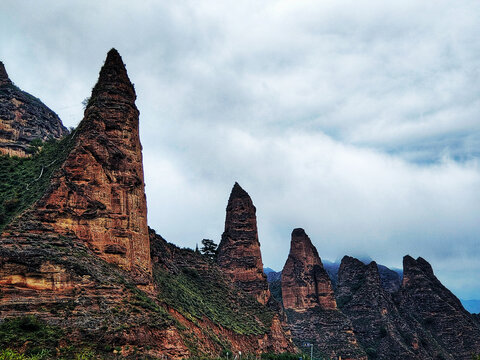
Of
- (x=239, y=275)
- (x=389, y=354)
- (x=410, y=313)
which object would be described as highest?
(x=239, y=275)

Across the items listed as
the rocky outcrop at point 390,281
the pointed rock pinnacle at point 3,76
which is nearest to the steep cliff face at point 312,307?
the pointed rock pinnacle at point 3,76

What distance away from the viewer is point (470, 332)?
122312mm

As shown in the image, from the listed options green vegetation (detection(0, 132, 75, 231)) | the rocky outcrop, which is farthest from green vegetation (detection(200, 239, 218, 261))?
the rocky outcrop

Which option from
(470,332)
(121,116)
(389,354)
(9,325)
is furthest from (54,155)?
(470,332)

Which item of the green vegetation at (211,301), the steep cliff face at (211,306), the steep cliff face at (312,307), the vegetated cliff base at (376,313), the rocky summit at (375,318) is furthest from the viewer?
the rocky summit at (375,318)

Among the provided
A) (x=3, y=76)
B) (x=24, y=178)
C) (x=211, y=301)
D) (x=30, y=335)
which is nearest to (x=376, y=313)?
(x=211, y=301)

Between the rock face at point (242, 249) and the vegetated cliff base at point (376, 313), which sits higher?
the rock face at point (242, 249)

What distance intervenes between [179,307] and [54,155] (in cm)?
2303

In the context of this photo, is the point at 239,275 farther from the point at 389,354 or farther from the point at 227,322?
the point at 389,354

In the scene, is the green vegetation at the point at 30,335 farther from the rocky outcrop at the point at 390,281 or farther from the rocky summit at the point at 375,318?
the rocky outcrop at the point at 390,281

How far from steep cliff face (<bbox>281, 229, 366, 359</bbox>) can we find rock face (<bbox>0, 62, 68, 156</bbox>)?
201 ft

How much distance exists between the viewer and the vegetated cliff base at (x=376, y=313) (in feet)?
339

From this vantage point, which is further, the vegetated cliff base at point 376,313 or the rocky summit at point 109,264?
the vegetated cliff base at point 376,313

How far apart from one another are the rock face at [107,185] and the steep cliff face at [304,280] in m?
64.7
